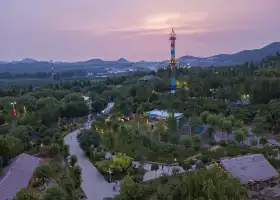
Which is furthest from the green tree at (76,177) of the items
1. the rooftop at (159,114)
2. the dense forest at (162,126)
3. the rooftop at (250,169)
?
the rooftop at (159,114)

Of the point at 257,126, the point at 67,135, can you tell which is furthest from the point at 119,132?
the point at 257,126

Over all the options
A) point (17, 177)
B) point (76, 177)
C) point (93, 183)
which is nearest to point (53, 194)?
point (76, 177)

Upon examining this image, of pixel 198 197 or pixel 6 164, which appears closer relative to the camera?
pixel 198 197

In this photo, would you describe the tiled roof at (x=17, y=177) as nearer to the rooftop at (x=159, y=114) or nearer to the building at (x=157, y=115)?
the building at (x=157, y=115)

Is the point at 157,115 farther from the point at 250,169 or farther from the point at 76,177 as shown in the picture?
the point at 76,177

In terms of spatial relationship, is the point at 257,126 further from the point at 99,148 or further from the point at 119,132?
the point at 99,148

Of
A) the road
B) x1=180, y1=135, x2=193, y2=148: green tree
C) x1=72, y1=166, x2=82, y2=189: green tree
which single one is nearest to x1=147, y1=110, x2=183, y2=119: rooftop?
x1=180, y1=135, x2=193, y2=148: green tree

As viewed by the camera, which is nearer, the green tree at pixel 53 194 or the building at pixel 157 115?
the green tree at pixel 53 194
